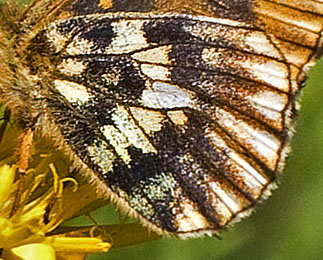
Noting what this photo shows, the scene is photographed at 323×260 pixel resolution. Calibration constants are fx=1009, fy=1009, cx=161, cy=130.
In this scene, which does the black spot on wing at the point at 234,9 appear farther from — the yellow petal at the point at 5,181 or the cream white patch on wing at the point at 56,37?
the yellow petal at the point at 5,181

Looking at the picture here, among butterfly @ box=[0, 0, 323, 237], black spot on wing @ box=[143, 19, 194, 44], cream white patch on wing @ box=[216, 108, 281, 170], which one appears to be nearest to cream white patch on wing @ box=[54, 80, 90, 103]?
butterfly @ box=[0, 0, 323, 237]

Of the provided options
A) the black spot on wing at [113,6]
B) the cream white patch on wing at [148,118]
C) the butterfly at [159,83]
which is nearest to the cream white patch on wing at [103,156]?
the butterfly at [159,83]

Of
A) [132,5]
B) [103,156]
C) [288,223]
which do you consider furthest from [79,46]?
[288,223]

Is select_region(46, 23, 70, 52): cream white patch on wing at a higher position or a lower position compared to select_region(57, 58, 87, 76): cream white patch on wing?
higher

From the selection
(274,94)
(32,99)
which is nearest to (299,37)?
(274,94)

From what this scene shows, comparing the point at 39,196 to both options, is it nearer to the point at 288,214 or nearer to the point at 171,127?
the point at 171,127

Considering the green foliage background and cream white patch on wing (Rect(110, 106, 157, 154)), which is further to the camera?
the green foliage background

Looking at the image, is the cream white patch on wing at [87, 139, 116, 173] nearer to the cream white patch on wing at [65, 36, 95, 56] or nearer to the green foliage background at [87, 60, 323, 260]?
the cream white patch on wing at [65, 36, 95, 56]
